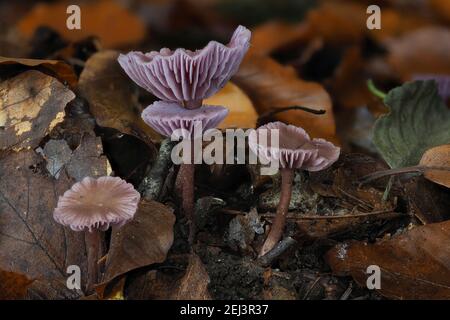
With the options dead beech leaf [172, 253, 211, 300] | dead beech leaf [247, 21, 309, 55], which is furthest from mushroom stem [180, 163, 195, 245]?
dead beech leaf [247, 21, 309, 55]

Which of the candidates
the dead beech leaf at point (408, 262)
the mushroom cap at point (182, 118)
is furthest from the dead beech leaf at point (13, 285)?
the dead beech leaf at point (408, 262)

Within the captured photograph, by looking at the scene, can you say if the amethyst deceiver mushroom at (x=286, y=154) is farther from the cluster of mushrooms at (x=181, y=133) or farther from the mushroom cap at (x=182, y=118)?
the mushroom cap at (x=182, y=118)

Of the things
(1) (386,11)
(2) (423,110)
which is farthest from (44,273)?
(1) (386,11)

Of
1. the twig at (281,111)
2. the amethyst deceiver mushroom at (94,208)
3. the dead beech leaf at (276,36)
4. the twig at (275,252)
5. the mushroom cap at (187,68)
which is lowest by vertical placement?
the twig at (275,252)

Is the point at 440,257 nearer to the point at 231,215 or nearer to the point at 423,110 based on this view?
the point at 231,215

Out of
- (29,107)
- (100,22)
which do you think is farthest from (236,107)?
(100,22)

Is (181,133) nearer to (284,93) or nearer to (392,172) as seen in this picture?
(392,172)
